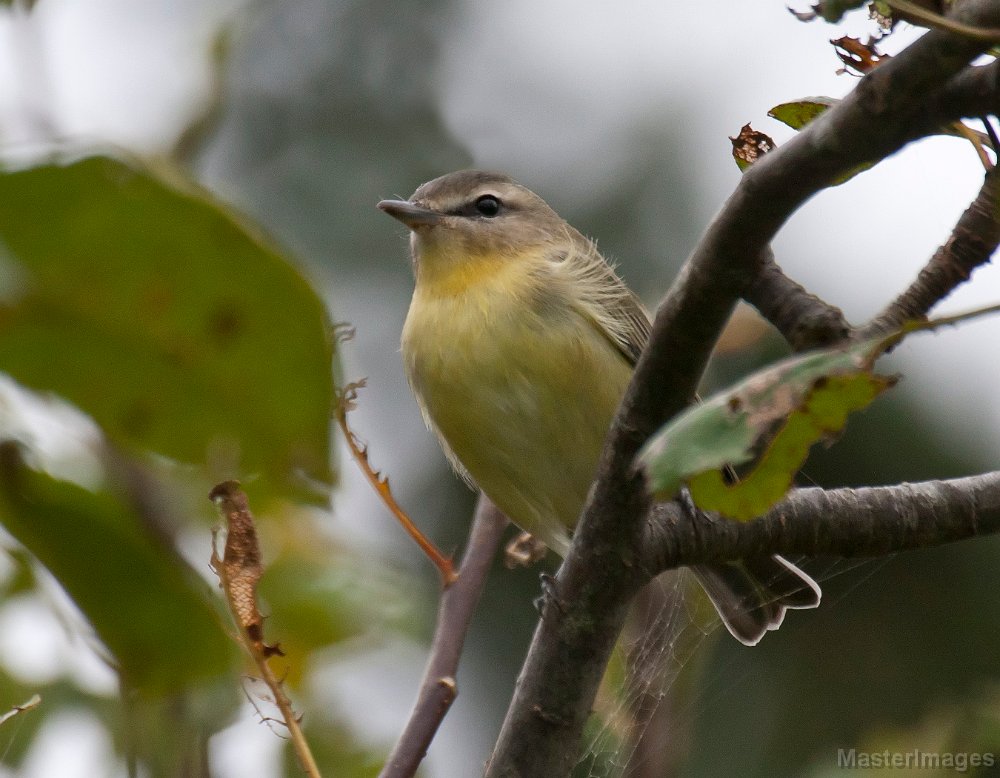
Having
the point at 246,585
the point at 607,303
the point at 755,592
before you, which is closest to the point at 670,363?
the point at 246,585

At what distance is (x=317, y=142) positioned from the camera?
923 centimetres

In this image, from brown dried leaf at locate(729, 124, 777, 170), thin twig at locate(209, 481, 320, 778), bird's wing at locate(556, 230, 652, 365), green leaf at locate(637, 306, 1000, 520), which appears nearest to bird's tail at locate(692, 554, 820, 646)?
bird's wing at locate(556, 230, 652, 365)

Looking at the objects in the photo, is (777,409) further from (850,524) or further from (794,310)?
(850,524)

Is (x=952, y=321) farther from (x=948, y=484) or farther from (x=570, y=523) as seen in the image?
(x=570, y=523)

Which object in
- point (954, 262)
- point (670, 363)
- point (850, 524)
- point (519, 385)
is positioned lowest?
point (519, 385)

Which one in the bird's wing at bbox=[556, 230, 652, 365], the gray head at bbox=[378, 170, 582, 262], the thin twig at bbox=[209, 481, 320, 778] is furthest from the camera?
the gray head at bbox=[378, 170, 582, 262]

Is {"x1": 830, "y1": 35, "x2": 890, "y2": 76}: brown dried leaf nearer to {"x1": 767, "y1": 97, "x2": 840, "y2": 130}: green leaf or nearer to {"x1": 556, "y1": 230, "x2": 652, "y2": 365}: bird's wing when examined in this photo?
{"x1": 767, "y1": 97, "x2": 840, "y2": 130}: green leaf

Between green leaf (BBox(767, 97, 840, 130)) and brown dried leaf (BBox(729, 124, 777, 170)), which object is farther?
brown dried leaf (BBox(729, 124, 777, 170))

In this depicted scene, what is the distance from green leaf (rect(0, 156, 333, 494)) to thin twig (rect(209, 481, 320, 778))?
0.37ft

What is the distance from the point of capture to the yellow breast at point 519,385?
12.2 feet

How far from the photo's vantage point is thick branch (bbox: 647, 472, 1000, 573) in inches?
92.0

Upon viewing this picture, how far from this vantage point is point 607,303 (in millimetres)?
3961

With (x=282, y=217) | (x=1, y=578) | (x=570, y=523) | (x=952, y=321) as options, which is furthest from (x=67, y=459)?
(x=282, y=217)

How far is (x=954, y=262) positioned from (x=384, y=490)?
114 cm
